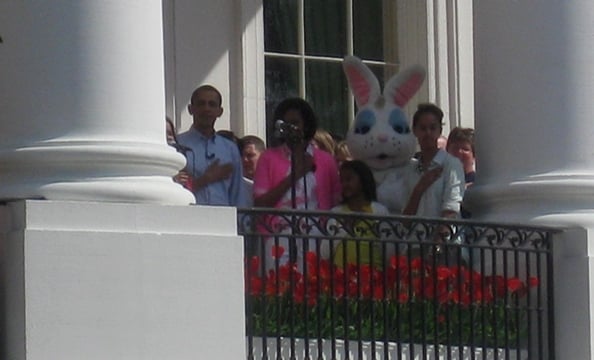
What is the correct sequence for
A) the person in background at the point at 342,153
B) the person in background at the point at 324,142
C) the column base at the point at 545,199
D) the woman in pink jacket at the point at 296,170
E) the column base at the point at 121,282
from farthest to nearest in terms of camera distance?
the person in background at the point at 342,153 → the person in background at the point at 324,142 → the column base at the point at 545,199 → the woman in pink jacket at the point at 296,170 → the column base at the point at 121,282

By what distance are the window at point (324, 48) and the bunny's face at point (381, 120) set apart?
131 inches

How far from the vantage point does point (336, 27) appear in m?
21.7

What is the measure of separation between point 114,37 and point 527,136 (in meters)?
3.37

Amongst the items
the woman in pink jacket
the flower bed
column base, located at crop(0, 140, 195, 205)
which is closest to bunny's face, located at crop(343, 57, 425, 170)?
the woman in pink jacket

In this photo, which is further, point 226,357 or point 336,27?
point 336,27

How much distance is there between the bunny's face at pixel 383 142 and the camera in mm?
17328

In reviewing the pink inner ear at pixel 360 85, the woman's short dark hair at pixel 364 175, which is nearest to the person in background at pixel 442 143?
the pink inner ear at pixel 360 85

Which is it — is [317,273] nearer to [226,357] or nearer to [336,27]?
[226,357]

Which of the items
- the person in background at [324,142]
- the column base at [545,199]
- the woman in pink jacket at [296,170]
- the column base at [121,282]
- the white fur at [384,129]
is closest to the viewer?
the column base at [121,282]

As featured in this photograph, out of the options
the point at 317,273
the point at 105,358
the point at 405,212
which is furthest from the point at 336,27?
the point at 105,358

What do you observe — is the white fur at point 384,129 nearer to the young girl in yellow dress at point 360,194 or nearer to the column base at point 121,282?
the young girl in yellow dress at point 360,194

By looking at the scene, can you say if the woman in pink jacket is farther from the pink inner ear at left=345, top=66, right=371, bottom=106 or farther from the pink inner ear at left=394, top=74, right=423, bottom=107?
the pink inner ear at left=394, top=74, right=423, bottom=107

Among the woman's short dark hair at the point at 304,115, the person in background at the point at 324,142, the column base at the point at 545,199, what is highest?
the woman's short dark hair at the point at 304,115

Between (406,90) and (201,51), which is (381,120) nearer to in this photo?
(406,90)
